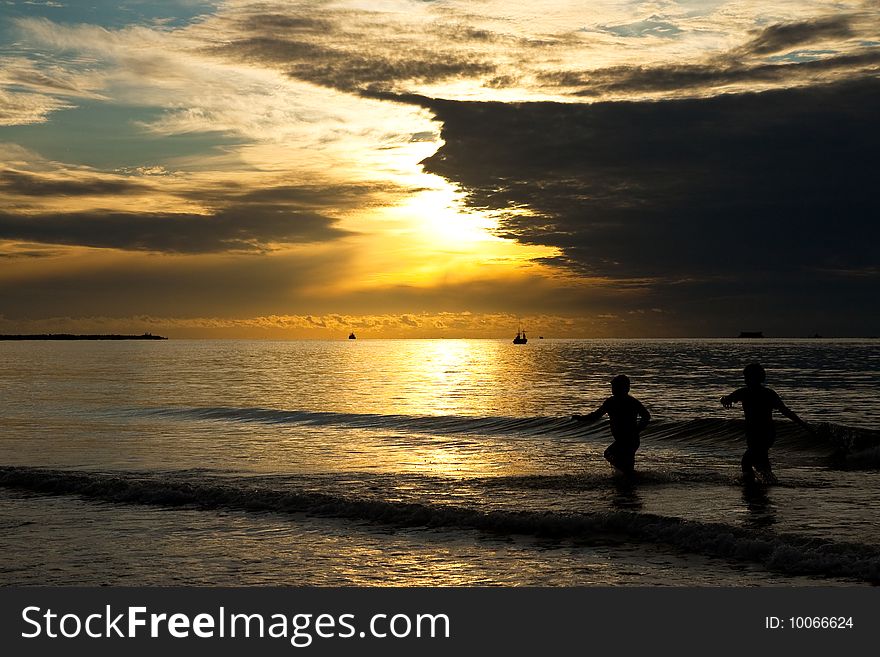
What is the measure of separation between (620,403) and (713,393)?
34.0 meters

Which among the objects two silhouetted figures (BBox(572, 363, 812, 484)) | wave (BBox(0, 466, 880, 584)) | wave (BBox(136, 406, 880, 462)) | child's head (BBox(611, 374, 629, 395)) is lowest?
wave (BBox(136, 406, 880, 462))

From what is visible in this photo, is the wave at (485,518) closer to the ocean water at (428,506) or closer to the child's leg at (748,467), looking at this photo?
the ocean water at (428,506)

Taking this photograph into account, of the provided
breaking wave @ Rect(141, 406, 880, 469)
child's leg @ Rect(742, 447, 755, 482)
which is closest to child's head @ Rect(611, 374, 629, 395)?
child's leg @ Rect(742, 447, 755, 482)

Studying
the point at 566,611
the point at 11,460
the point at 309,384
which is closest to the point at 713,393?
the point at 309,384

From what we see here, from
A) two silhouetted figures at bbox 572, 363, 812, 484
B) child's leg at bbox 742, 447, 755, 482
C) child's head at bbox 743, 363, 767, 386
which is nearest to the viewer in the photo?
child's head at bbox 743, 363, 767, 386

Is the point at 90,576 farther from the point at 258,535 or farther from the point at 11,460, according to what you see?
the point at 11,460

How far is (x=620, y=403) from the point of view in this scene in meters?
15.8

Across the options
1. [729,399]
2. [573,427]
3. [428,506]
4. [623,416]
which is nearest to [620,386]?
[623,416]

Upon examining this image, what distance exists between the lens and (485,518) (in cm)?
1284

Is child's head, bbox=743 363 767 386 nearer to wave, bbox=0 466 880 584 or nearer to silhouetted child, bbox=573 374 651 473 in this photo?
silhouetted child, bbox=573 374 651 473

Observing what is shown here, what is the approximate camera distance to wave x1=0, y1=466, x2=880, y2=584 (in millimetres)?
10219

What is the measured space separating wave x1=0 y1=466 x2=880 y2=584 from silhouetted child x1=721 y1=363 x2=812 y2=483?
417 cm

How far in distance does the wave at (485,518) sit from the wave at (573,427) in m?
9.40

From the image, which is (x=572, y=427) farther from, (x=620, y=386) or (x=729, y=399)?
(x=729, y=399)
